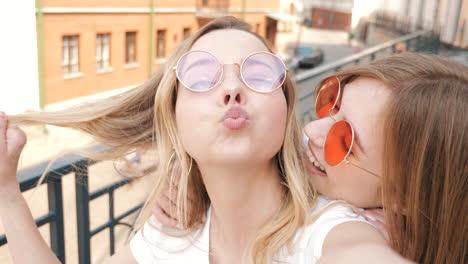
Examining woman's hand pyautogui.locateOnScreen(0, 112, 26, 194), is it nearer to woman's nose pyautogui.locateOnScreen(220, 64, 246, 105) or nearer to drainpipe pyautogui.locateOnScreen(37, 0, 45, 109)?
woman's nose pyautogui.locateOnScreen(220, 64, 246, 105)

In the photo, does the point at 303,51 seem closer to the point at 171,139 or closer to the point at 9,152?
the point at 171,139

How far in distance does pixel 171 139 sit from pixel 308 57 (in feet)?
94.1

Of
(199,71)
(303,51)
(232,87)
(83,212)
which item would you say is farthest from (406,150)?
(303,51)

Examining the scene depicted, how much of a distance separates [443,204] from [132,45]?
62.9ft

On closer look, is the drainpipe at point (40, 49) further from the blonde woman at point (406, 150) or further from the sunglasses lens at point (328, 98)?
the blonde woman at point (406, 150)

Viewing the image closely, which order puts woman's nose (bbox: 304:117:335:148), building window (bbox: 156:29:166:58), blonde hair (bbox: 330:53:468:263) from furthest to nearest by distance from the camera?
1. building window (bbox: 156:29:166:58)
2. woman's nose (bbox: 304:117:335:148)
3. blonde hair (bbox: 330:53:468:263)

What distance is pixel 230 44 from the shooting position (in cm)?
127

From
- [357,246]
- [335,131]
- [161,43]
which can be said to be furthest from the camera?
[161,43]

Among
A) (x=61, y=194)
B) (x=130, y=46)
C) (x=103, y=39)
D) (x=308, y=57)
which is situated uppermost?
(x=61, y=194)

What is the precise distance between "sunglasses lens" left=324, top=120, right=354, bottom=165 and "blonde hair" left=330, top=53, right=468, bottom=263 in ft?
0.33

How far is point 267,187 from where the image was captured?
4.36 ft

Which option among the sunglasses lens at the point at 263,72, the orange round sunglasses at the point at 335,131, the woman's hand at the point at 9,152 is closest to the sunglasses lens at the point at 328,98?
the orange round sunglasses at the point at 335,131

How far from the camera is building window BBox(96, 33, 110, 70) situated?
1712 centimetres

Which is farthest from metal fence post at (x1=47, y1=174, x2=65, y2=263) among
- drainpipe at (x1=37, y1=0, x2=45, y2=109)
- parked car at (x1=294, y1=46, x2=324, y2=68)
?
parked car at (x1=294, y1=46, x2=324, y2=68)
